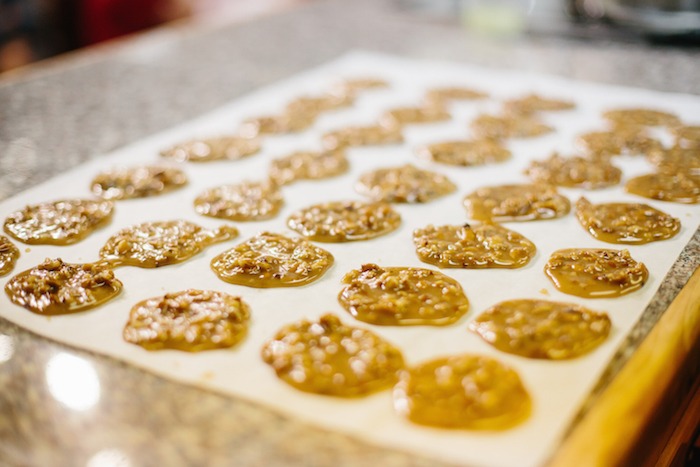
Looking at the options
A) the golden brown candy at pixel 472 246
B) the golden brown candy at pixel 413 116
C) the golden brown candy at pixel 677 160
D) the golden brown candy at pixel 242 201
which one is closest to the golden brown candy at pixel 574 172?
the golden brown candy at pixel 677 160

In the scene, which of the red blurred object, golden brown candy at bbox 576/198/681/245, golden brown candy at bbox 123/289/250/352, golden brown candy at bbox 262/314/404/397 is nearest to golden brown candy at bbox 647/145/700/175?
golden brown candy at bbox 576/198/681/245

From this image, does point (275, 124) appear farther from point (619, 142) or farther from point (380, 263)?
Answer: point (619, 142)

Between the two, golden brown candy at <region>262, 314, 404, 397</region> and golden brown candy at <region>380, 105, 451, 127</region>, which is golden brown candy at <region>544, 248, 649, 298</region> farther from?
golden brown candy at <region>380, 105, 451, 127</region>

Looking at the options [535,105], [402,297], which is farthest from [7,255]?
[535,105]

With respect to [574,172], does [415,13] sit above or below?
→ above

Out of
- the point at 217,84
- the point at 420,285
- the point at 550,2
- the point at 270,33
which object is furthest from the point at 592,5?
the point at 420,285

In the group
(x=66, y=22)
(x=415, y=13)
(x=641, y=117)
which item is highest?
(x=415, y=13)

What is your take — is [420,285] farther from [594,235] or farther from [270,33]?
[270,33]
